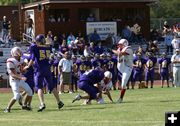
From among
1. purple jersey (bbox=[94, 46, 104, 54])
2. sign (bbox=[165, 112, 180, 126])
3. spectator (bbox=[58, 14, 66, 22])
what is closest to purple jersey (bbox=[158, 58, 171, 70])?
purple jersey (bbox=[94, 46, 104, 54])

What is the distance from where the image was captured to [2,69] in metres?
34.5

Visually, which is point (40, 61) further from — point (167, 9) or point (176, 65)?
point (167, 9)

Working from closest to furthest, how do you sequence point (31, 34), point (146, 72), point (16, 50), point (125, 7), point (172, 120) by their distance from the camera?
1. point (172, 120)
2. point (16, 50)
3. point (146, 72)
4. point (31, 34)
5. point (125, 7)

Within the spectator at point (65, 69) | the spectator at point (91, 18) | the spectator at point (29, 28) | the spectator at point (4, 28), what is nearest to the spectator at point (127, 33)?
the spectator at point (91, 18)

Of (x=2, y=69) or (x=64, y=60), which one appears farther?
(x=2, y=69)

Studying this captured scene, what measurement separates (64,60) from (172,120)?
2053cm

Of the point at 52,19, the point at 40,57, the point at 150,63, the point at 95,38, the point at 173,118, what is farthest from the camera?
the point at 52,19

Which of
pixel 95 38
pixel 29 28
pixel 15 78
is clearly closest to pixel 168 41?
pixel 95 38

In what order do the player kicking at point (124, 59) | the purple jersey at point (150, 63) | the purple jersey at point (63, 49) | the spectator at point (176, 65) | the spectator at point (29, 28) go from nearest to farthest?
the player kicking at point (124, 59), the spectator at point (176, 65), the purple jersey at point (150, 63), the purple jersey at point (63, 49), the spectator at point (29, 28)

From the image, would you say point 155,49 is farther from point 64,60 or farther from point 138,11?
point 64,60

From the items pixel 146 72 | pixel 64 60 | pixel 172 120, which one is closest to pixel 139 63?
pixel 146 72

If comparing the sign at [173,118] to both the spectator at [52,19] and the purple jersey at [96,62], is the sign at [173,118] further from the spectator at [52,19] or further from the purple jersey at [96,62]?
the spectator at [52,19]

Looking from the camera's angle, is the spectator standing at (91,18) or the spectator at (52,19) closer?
the spectator at (52,19)

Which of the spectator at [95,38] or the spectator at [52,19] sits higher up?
the spectator at [52,19]
